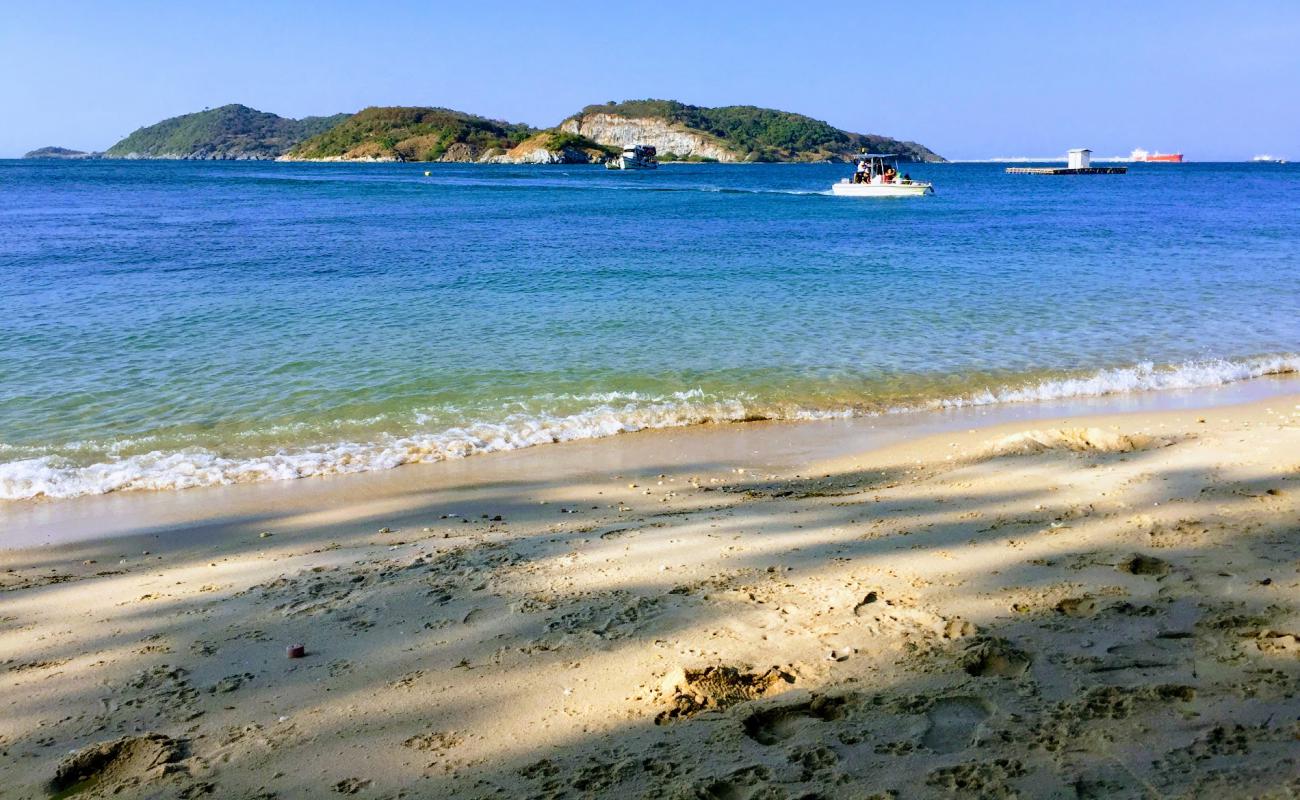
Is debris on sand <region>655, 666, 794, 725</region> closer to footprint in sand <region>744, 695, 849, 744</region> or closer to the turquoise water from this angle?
footprint in sand <region>744, 695, 849, 744</region>

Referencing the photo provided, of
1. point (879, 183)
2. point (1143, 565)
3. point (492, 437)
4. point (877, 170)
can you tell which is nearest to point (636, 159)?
point (877, 170)

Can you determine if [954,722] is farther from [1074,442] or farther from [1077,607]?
[1074,442]

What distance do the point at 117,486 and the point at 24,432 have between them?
232 cm

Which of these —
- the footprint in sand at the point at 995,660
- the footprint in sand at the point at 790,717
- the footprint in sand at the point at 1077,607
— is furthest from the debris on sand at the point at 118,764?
the footprint in sand at the point at 1077,607

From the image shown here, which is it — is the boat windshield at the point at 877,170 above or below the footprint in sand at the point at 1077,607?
above

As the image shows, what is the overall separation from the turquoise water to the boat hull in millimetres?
26780

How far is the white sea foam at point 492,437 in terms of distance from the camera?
809cm

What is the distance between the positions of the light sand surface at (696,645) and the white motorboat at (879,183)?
54.4 metres

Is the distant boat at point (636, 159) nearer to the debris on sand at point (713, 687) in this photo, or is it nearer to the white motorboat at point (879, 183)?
the white motorboat at point (879, 183)

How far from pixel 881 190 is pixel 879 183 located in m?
1.02

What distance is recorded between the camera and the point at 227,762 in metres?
3.29

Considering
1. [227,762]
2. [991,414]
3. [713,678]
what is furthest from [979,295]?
[227,762]

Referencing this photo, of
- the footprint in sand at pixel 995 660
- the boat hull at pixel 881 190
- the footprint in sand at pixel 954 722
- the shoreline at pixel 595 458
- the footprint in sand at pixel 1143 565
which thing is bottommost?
the shoreline at pixel 595 458

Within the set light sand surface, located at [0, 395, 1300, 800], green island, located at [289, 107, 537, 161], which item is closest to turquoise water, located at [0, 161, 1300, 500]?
light sand surface, located at [0, 395, 1300, 800]
